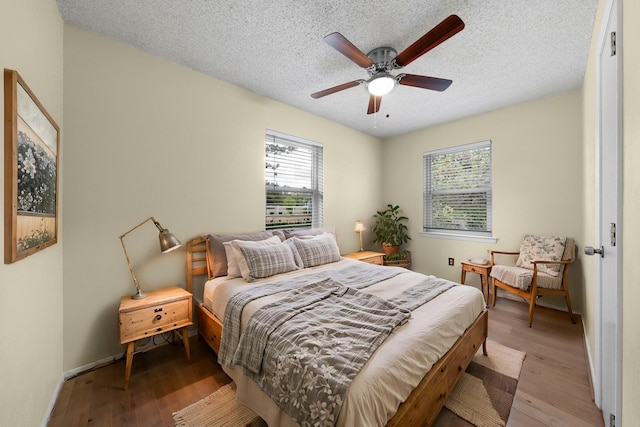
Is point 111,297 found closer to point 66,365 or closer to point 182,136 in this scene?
point 66,365

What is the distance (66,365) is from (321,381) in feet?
7.22

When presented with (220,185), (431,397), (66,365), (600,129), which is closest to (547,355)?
(431,397)

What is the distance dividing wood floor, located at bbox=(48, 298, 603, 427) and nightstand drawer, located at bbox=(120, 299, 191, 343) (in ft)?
1.20

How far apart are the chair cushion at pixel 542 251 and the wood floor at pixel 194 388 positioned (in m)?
0.69

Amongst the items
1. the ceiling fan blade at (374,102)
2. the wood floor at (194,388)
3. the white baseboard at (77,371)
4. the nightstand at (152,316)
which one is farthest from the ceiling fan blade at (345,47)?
the white baseboard at (77,371)

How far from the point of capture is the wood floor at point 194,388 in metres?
1.57

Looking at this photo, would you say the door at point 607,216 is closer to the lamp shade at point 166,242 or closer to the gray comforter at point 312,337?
the gray comforter at point 312,337

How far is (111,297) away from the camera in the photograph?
2.13m

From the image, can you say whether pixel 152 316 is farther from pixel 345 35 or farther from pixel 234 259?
pixel 345 35

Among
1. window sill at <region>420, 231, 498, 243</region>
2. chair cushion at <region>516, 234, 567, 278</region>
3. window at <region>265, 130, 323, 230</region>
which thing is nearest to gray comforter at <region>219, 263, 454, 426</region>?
window at <region>265, 130, 323, 230</region>

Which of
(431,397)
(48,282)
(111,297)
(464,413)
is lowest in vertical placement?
(464,413)

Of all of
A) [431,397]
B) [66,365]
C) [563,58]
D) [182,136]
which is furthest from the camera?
[182,136]

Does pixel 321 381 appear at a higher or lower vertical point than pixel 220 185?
lower

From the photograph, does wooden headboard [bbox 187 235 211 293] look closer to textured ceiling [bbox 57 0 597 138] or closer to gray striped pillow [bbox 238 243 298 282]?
gray striped pillow [bbox 238 243 298 282]
